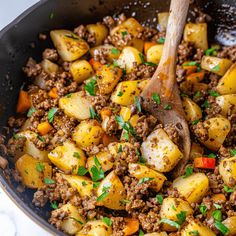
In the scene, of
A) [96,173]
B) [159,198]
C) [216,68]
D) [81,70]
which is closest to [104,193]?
[96,173]

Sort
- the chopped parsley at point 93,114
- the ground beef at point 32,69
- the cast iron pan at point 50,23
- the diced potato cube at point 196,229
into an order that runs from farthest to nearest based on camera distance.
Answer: the ground beef at point 32,69 → the cast iron pan at point 50,23 → the chopped parsley at point 93,114 → the diced potato cube at point 196,229

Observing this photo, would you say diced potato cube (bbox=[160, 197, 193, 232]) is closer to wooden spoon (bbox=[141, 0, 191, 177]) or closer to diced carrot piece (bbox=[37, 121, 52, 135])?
wooden spoon (bbox=[141, 0, 191, 177])

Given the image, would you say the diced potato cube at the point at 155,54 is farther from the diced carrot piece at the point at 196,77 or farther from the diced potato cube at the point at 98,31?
the diced potato cube at the point at 98,31

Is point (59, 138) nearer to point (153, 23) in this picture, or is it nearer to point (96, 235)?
point (96, 235)

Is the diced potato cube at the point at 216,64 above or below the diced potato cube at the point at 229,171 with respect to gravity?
above

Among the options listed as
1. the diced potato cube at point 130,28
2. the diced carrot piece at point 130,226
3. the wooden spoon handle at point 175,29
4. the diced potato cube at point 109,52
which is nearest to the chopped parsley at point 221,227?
the diced carrot piece at point 130,226

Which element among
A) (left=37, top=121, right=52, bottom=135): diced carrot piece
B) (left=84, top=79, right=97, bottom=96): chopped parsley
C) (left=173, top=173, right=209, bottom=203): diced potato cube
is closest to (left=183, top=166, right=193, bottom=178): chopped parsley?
(left=173, top=173, right=209, bottom=203): diced potato cube
